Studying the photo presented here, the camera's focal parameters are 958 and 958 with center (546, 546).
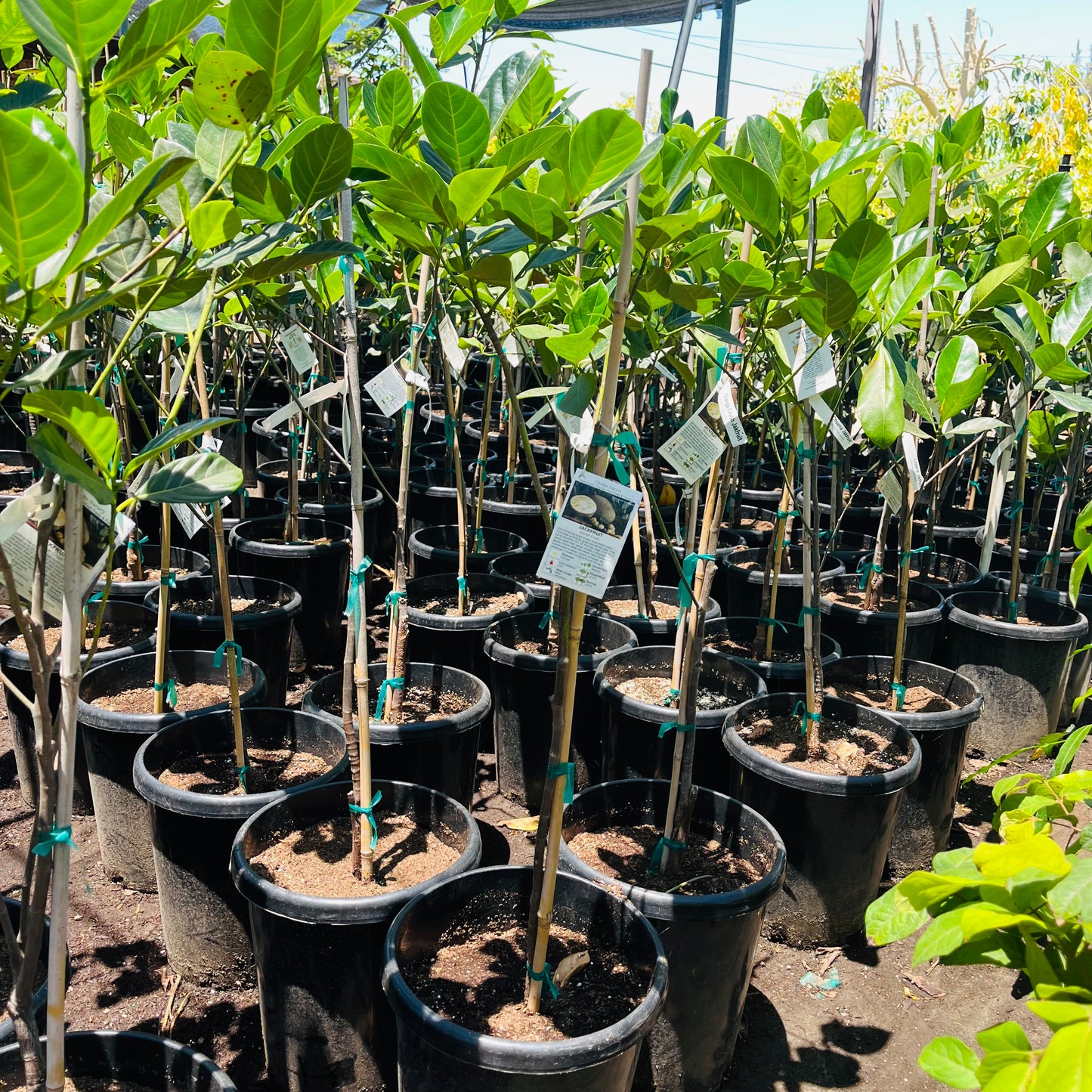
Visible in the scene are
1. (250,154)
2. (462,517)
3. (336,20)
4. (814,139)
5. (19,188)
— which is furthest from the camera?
(462,517)

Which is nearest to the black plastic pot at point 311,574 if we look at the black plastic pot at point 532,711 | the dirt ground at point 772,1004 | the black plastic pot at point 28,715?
the black plastic pot at point 28,715

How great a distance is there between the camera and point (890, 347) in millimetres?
1786

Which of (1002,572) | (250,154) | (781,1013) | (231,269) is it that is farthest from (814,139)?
(1002,572)

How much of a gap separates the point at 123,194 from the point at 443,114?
0.64m

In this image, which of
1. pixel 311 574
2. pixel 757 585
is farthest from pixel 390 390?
pixel 757 585

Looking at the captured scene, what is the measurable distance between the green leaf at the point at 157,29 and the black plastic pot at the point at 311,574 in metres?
2.42

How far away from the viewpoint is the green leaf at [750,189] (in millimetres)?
1527

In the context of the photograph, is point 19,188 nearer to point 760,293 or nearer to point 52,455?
point 52,455

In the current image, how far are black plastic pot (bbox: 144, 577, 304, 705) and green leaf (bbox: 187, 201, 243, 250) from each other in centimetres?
174

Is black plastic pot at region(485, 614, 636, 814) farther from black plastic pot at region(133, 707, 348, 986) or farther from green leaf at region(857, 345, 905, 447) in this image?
green leaf at region(857, 345, 905, 447)

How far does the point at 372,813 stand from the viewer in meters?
1.73

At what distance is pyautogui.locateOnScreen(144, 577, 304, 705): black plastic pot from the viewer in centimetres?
261

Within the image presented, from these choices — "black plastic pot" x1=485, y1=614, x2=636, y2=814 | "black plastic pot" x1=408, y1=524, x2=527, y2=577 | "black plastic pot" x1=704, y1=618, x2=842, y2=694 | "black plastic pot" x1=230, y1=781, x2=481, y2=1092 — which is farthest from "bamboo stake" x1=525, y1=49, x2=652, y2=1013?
"black plastic pot" x1=408, y1=524, x2=527, y2=577

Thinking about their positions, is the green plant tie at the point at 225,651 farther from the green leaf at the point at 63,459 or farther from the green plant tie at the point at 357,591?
the green leaf at the point at 63,459
